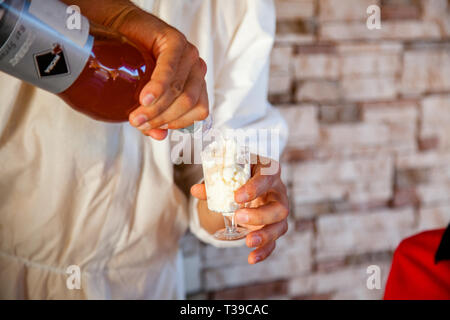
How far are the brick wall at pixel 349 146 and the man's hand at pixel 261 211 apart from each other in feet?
1.64

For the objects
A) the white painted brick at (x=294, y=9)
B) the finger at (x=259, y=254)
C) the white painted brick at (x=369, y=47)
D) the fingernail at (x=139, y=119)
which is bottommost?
the finger at (x=259, y=254)

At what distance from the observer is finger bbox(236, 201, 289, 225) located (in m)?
0.56

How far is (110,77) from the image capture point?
1.72ft

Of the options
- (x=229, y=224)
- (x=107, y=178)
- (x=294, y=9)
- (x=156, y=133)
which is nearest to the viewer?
(x=156, y=133)

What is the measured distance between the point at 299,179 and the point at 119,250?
576mm

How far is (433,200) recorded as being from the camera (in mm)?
1276

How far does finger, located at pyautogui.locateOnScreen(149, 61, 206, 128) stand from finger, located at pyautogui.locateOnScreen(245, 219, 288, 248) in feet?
0.70

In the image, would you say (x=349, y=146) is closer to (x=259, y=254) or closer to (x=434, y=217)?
(x=434, y=217)

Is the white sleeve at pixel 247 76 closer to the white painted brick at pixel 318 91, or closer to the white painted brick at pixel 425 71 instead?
the white painted brick at pixel 318 91

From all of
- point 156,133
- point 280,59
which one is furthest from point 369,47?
point 156,133

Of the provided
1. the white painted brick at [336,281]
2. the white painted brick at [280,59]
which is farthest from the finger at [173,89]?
the white painted brick at [336,281]

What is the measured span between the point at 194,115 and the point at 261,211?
182 millimetres

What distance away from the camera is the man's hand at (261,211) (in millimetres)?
545

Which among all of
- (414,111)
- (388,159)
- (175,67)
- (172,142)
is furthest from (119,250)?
(414,111)
